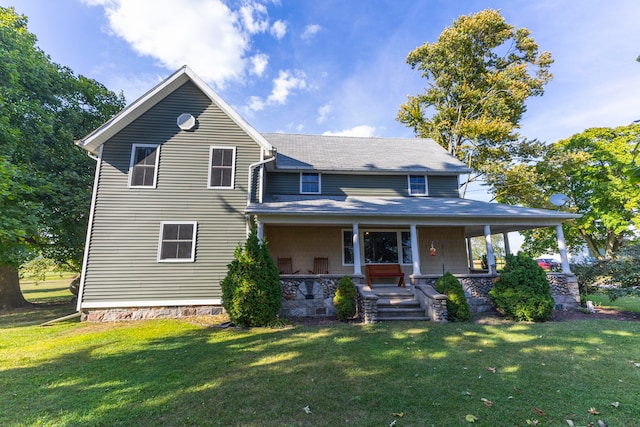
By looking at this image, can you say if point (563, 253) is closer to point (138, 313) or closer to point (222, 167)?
point (222, 167)

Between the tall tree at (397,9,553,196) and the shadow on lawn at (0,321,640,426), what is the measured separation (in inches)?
585

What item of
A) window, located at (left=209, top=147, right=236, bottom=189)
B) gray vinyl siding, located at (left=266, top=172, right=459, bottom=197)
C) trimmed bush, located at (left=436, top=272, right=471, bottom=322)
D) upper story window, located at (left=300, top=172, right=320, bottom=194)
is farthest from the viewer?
upper story window, located at (left=300, top=172, right=320, bottom=194)

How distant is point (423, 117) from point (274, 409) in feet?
76.0

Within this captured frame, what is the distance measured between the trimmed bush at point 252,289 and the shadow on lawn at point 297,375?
0.53 metres

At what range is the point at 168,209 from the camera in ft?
31.3

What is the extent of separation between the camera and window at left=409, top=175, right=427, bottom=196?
12.6 meters

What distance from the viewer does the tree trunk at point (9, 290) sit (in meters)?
11.3

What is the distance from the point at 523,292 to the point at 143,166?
494 inches

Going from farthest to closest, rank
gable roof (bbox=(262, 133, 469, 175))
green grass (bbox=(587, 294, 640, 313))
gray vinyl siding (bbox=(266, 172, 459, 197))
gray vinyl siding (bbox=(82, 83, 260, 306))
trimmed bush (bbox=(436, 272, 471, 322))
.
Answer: gable roof (bbox=(262, 133, 469, 175)), gray vinyl siding (bbox=(266, 172, 459, 197)), green grass (bbox=(587, 294, 640, 313)), gray vinyl siding (bbox=(82, 83, 260, 306)), trimmed bush (bbox=(436, 272, 471, 322))

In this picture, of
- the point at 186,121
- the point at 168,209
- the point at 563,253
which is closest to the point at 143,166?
the point at 168,209

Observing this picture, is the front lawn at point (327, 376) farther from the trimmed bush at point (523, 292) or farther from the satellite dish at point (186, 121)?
the satellite dish at point (186, 121)

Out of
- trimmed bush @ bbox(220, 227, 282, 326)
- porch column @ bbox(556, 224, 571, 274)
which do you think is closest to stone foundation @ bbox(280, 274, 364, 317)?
trimmed bush @ bbox(220, 227, 282, 326)

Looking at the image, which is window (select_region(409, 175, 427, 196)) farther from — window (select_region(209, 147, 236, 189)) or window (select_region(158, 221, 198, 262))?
window (select_region(158, 221, 198, 262))

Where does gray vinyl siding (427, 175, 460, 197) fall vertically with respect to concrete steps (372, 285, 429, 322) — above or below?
above
